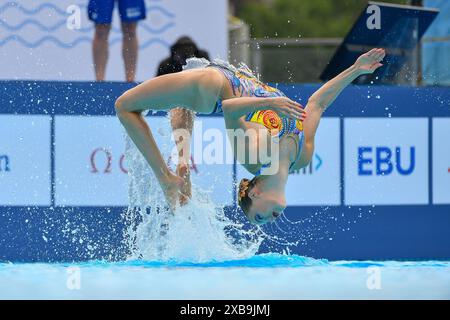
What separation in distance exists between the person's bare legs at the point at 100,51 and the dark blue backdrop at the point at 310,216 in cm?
76

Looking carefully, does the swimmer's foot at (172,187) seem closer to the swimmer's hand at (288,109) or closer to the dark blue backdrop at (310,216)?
the dark blue backdrop at (310,216)

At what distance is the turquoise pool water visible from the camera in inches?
220

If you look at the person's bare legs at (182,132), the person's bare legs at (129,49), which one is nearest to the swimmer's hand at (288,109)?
the person's bare legs at (182,132)

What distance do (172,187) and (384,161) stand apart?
185cm

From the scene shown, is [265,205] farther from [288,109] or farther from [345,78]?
[345,78]

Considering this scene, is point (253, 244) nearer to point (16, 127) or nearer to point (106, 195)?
point (106, 195)

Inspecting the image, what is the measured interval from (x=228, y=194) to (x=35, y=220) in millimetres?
1381

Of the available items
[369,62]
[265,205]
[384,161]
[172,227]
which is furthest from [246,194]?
[384,161]

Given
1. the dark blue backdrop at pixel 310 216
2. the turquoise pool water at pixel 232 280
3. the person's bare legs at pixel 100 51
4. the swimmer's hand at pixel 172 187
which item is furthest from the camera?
the person's bare legs at pixel 100 51

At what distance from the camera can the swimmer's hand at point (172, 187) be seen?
6.47 metres

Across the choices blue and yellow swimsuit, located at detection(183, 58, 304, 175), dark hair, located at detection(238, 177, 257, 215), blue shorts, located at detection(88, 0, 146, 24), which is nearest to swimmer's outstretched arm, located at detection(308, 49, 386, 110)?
blue and yellow swimsuit, located at detection(183, 58, 304, 175)

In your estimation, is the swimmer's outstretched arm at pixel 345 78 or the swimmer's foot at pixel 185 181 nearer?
the swimmer's outstretched arm at pixel 345 78

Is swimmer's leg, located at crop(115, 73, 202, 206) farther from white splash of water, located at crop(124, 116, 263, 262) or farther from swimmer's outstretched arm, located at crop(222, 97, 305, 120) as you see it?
white splash of water, located at crop(124, 116, 263, 262)

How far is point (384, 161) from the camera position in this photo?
7.58m
